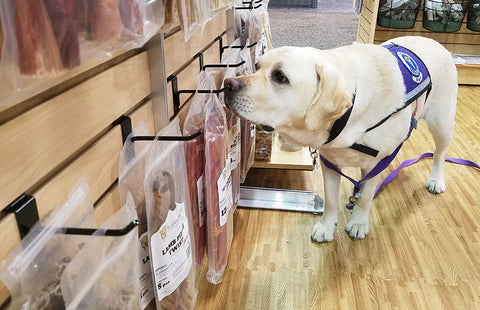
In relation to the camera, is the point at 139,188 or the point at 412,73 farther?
the point at 412,73

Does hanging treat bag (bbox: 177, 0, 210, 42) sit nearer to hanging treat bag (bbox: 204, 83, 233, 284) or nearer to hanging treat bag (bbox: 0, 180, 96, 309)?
hanging treat bag (bbox: 204, 83, 233, 284)

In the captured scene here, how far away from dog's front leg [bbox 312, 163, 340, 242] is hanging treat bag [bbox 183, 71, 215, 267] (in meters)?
Result: 0.64

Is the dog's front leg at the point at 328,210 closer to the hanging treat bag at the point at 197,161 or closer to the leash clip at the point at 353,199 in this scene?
the leash clip at the point at 353,199

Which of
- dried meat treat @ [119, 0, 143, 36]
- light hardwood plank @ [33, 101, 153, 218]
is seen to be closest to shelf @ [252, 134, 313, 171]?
light hardwood plank @ [33, 101, 153, 218]

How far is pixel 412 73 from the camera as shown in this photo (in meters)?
1.56

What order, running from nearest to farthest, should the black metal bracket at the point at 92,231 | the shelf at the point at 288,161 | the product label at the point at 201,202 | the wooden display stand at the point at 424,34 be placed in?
1. the black metal bracket at the point at 92,231
2. the product label at the point at 201,202
3. the shelf at the point at 288,161
4. the wooden display stand at the point at 424,34

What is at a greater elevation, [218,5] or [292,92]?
[218,5]

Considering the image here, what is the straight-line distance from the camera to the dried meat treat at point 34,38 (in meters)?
0.46

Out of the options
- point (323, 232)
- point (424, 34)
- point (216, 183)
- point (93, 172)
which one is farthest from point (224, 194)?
point (424, 34)

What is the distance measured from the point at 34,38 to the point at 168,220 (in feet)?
1.87

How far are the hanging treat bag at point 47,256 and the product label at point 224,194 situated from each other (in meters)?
0.58

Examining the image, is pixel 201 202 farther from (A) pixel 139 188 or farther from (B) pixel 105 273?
A: (B) pixel 105 273


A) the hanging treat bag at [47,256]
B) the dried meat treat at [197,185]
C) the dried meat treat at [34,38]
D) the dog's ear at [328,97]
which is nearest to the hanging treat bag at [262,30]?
the dog's ear at [328,97]

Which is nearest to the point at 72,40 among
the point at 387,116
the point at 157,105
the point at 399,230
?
the point at 157,105
